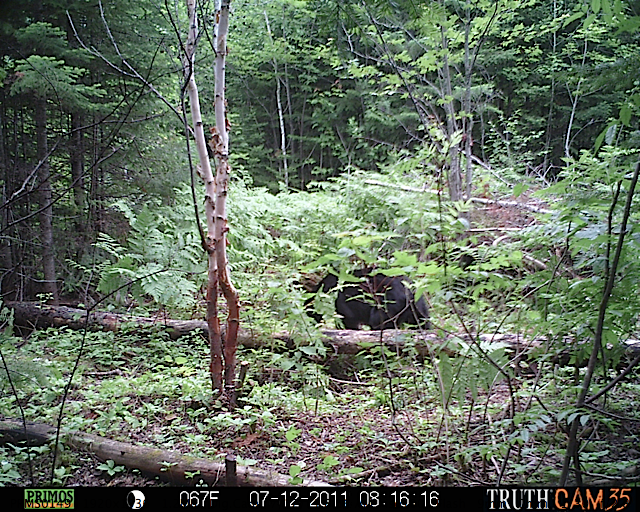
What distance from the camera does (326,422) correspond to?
328 cm

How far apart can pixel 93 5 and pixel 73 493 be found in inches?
222

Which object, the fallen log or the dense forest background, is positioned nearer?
the dense forest background

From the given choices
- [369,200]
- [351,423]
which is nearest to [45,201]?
[369,200]

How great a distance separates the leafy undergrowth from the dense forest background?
0.04m

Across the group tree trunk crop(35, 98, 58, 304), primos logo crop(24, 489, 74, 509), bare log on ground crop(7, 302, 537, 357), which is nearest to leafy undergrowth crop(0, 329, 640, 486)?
bare log on ground crop(7, 302, 537, 357)

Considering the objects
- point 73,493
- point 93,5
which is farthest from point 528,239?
point 93,5

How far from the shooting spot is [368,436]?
297cm

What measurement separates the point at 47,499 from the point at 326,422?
173 centimetres

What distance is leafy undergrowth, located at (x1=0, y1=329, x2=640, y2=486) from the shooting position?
7.74ft

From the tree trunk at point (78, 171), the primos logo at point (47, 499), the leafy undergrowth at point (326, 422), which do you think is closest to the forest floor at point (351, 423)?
the leafy undergrowth at point (326, 422)

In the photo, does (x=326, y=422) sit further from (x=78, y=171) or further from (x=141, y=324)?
(x=78, y=171)

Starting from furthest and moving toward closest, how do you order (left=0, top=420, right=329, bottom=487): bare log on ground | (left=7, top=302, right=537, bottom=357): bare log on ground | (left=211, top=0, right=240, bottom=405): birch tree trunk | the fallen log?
the fallen log, (left=7, top=302, right=537, bottom=357): bare log on ground, (left=211, top=0, right=240, bottom=405): birch tree trunk, (left=0, top=420, right=329, bottom=487): bare log on ground

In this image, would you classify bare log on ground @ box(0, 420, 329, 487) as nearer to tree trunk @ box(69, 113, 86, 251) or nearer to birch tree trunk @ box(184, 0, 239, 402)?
birch tree trunk @ box(184, 0, 239, 402)

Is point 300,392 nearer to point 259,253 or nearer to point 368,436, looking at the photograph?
point 368,436
